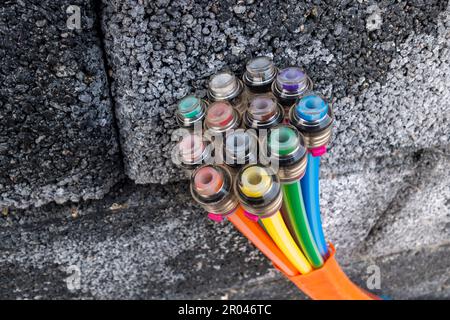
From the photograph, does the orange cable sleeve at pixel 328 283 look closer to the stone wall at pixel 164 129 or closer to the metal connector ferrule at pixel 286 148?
the stone wall at pixel 164 129

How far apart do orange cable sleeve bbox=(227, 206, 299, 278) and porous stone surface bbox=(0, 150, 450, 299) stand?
0.32 feet

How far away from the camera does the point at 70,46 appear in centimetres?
44

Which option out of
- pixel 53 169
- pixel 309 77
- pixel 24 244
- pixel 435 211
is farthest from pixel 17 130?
pixel 435 211

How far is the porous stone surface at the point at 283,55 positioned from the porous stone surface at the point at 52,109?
2 cm

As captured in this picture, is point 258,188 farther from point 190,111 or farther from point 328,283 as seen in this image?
point 328,283

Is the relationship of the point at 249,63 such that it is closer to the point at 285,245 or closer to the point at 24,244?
the point at 285,245

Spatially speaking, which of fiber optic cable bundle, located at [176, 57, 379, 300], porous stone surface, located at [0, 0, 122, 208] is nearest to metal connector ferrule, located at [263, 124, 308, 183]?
fiber optic cable bundle, located at [176, 57, 379, 300]

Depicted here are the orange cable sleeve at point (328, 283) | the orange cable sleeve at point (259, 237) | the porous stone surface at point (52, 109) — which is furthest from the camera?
the orange cable sleeve at point (328, 283)

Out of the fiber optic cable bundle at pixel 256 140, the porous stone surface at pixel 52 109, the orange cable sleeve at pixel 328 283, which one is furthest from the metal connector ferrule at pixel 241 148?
the orange cable sleeve at pixel 328 283

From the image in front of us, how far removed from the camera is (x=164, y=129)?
20.7 inches

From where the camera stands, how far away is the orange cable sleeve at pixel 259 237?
0.54 meters

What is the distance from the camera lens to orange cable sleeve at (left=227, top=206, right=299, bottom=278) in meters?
0.54

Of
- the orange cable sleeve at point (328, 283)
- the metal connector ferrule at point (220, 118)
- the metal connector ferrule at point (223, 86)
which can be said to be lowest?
the orange cable sleeve at point (328, 283)

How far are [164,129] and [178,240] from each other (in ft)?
0.73
